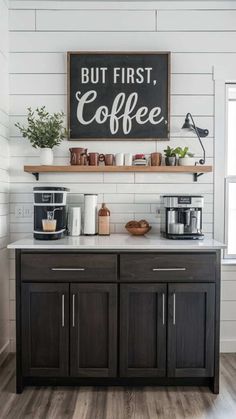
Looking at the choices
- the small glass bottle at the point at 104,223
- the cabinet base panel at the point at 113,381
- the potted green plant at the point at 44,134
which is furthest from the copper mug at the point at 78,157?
the cabinet base panel at the point at 113,381

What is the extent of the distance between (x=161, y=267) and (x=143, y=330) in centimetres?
44

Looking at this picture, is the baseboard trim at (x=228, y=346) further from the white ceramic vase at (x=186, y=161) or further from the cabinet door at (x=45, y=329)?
the white ceramic vase at (x=186, y=161)

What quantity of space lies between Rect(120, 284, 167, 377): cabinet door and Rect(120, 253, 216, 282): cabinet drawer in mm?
66

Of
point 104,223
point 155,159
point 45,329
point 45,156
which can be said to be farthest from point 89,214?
point 45,329

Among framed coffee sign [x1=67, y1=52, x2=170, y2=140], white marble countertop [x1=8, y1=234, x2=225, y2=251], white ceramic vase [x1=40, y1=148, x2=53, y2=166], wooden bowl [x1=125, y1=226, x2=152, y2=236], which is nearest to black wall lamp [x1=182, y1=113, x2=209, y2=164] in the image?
framed coffee sign [x1=67, y1=52, x2=170, y2=140]

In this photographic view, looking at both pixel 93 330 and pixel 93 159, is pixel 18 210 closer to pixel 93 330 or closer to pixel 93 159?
pixel 93 159

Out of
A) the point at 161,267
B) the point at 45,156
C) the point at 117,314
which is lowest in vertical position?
the point at 117,314

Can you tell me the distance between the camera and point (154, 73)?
2840 mm

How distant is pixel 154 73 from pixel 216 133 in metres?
0.72

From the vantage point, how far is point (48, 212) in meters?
2.50

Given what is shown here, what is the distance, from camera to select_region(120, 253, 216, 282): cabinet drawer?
226cm

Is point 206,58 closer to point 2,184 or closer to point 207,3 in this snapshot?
point 207,3

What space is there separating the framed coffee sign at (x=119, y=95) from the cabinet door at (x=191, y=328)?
1.31 metres

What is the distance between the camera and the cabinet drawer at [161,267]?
2258mm
